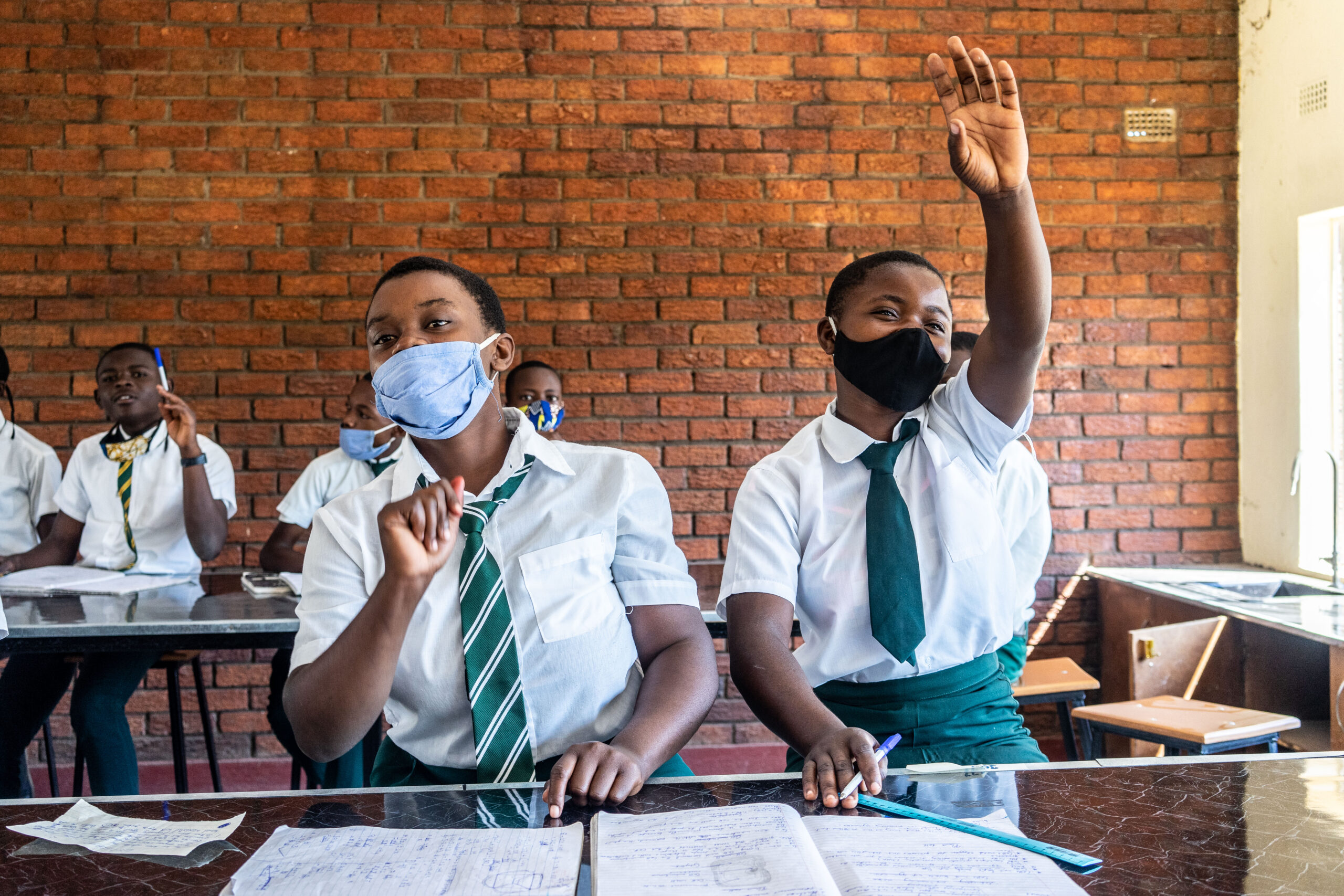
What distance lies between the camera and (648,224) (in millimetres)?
3928

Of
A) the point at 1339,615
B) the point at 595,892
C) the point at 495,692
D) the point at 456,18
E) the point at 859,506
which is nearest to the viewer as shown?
the point at 595,892

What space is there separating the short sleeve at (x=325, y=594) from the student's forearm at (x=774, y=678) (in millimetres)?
585

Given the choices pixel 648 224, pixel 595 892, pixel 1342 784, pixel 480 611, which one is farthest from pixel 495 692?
pixel 648 224

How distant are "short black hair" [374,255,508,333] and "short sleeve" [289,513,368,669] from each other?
41cm

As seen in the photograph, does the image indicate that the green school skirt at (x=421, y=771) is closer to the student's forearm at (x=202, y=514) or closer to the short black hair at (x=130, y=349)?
the student's forearm at (x=202, y=514)

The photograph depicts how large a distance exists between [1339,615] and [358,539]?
8.89ft

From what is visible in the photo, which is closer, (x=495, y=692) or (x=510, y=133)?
(x=495, y=692)

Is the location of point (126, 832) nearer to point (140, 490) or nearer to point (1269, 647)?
point (140, 490)

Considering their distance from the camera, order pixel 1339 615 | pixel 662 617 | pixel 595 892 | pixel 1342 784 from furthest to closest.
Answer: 1. pixel 1339 615
2. pixel 662 617
3. pixel 1342 784
4. pixel 595 892

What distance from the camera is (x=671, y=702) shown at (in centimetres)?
139

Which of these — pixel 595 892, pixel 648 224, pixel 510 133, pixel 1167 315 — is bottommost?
pixel 595 892

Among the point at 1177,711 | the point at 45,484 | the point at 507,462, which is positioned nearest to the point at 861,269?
the point at 507,462

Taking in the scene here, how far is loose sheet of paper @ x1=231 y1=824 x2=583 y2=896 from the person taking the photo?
910mm

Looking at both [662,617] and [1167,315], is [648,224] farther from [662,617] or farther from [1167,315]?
[662,617]
